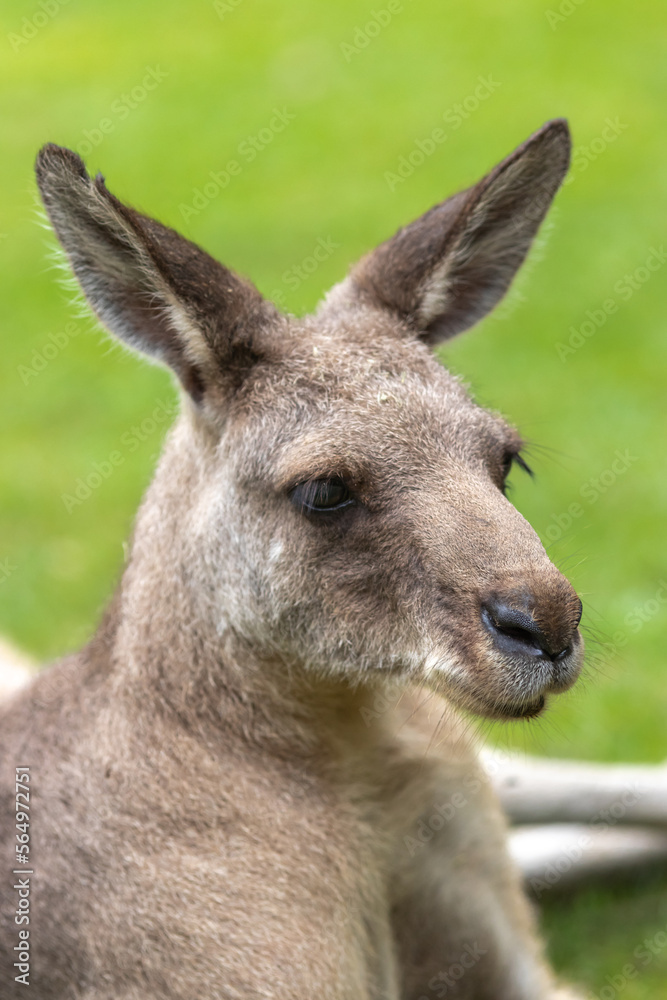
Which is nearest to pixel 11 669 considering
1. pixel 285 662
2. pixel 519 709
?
pixel 285 662

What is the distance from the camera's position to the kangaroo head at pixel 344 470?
3516mm

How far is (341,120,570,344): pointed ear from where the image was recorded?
4.32 meters

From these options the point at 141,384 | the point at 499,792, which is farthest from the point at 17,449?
the point at 499,792

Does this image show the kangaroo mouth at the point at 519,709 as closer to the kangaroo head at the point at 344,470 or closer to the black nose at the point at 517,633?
the kangaroo head at the point at 344,470

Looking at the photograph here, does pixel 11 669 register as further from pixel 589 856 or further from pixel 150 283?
pixel 589 856

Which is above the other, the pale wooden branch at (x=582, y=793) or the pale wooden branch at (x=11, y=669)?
the pale wooden branch at (x=582, y=793)

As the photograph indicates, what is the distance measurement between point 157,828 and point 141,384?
24.9ft

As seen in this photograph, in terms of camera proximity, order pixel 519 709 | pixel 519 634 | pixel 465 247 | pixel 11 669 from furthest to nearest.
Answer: pixel 11 669, pixel 465 247, pixel 519 709, pixel 519 634

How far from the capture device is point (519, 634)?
11.2ft

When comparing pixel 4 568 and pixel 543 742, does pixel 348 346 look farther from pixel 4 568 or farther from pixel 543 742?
pixel 4 568

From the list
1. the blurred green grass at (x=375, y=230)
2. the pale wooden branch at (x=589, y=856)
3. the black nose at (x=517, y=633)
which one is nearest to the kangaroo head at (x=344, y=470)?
the black nose at (x=517, y=633)

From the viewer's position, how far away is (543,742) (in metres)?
6.73

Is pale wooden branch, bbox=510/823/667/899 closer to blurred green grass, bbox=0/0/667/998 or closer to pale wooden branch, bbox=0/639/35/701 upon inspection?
blurred green grass, bbox=0/0/667/998

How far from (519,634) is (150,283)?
164 cm
